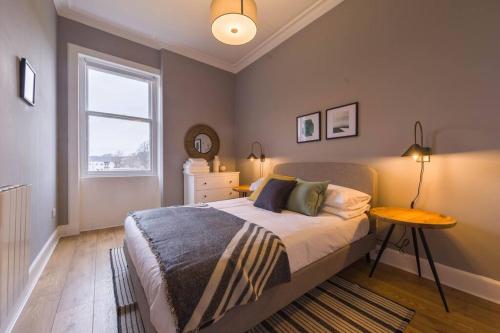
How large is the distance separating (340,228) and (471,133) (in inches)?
50.3

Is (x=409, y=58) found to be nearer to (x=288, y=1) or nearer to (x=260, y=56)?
(x=288, y=1)

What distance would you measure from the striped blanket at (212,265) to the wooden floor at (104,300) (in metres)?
0.65

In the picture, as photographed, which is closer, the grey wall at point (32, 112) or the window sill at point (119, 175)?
the grey wall at point (32, 112)

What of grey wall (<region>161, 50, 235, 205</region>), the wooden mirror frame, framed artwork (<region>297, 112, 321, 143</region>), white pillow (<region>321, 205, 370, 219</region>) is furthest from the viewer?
the wooden mirror frame

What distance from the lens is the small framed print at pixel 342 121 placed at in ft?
7.58

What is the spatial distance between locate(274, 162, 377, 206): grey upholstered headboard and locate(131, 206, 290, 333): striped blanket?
52.8 inches

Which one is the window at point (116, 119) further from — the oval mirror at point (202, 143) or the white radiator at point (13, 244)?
the white radiator at point (13, 244)

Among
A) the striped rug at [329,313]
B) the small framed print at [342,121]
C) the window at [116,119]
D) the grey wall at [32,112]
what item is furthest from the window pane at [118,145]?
the small framed print at [342,121]

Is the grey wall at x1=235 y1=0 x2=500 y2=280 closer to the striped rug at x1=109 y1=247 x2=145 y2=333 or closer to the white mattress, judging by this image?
the white mattress

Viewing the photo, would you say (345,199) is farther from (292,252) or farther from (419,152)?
(292,252)

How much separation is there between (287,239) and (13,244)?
170 centimetres

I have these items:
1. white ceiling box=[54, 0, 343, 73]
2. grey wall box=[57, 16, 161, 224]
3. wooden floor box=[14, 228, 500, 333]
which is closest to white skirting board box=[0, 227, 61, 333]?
wooden floor box=[14, 228, 500, 333]

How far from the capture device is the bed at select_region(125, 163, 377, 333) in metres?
1.01

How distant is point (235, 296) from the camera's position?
1.02 metres
